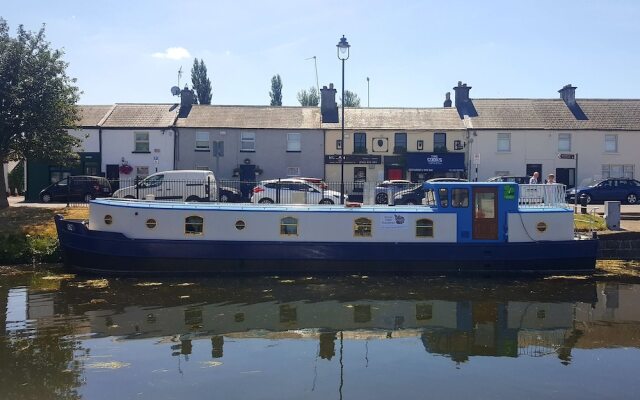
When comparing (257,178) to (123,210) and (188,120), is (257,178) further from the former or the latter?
(123,210)

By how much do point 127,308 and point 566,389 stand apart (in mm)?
9780

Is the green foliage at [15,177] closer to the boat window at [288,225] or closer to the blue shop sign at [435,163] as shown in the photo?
the blue shop sign at [435,163]

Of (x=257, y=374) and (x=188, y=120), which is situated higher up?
(x=188, y=120)

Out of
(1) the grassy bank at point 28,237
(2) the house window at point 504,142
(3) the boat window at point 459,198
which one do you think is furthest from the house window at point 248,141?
(3) the boat window at point 459,198

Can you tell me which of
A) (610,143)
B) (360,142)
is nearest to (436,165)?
(360,142)

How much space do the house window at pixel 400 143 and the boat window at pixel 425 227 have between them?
19841 mm

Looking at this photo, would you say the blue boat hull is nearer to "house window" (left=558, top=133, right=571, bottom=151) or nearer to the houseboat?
the houseboat

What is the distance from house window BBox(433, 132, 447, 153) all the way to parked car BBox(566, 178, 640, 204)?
358 inches

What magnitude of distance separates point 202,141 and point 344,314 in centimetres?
2484

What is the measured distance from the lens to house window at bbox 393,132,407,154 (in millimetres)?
37000

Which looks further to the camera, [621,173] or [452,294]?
[621,173]

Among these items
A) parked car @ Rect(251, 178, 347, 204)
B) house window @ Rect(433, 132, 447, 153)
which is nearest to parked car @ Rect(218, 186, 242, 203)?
parked car @ Rect(251, 178, 347, 204)

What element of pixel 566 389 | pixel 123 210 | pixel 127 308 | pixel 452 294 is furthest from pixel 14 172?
pixel 566 389

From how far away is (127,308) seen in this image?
1400 centimetres
